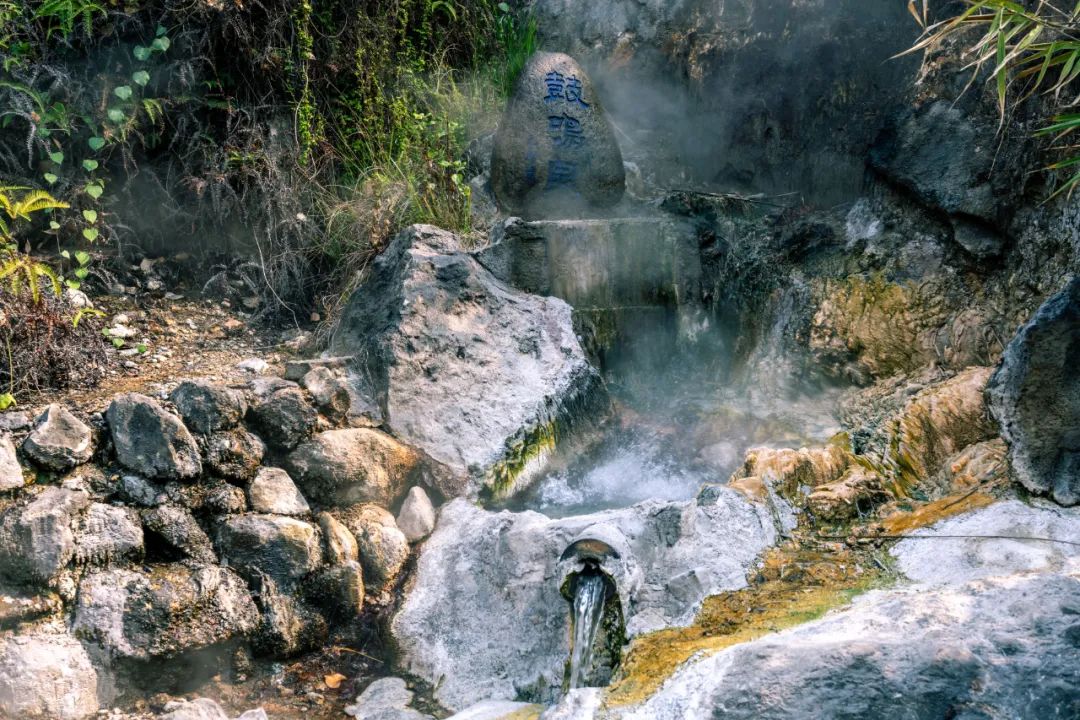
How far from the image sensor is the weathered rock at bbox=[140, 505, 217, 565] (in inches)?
128

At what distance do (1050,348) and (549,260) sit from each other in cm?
277

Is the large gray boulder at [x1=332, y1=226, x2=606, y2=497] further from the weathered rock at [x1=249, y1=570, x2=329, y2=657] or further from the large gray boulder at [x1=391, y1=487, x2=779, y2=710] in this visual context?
the weathered rock at [x1=249, y1=570, x2=329, y2=657]

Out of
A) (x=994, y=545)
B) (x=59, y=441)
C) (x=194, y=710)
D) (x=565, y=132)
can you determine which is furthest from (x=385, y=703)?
(x=565, y=132)

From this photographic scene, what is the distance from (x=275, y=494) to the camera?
3580 mm

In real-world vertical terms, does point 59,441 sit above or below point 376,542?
above

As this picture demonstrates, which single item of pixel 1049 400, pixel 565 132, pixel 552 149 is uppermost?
pixel 565 132

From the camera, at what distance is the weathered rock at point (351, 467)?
3.71 meters

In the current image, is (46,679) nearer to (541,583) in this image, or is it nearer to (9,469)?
(9,469)

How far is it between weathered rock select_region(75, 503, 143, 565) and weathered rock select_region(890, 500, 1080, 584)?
2.64 meters

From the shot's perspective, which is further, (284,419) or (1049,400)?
(284,419)

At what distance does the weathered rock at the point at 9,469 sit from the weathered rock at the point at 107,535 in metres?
0.25

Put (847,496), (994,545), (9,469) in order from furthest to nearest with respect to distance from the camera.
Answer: (847,496) → (9,469) → (994,545)

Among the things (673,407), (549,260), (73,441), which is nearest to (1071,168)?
(673,407)

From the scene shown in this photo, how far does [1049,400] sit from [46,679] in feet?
11.1
